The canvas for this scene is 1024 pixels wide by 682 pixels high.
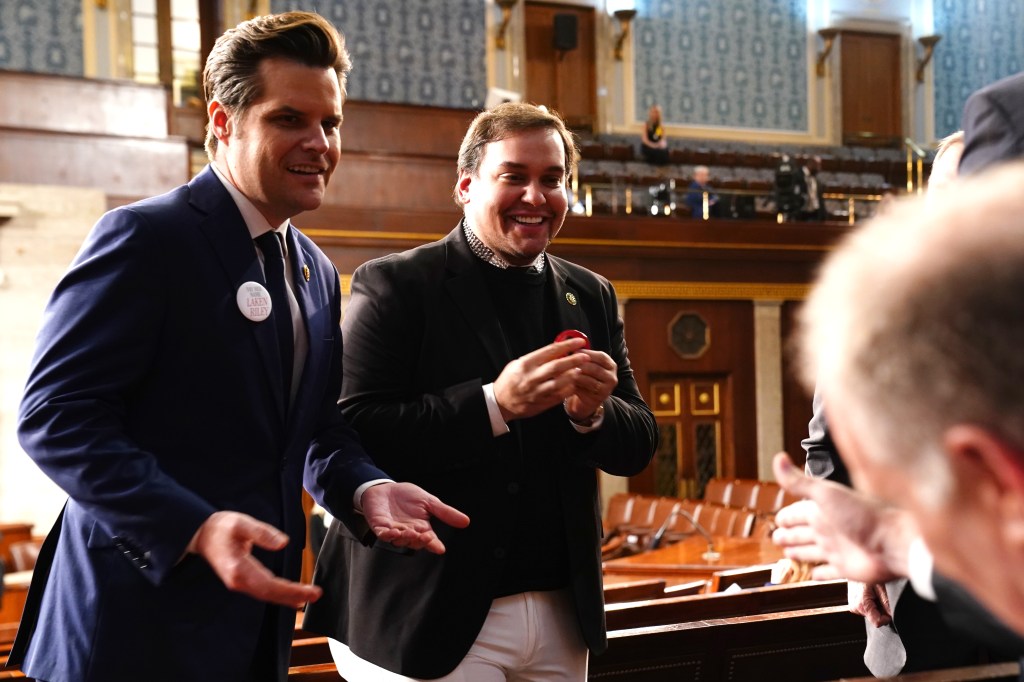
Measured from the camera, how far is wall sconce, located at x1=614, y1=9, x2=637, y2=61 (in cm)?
1505

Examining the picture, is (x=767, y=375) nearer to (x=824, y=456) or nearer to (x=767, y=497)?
(x=767, y=497)

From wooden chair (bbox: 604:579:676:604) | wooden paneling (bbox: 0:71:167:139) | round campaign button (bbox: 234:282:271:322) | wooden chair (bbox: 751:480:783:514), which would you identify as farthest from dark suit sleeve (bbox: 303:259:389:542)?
wooden paneling (bbox: 0:71:167:139)

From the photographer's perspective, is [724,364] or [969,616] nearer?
[969,616]

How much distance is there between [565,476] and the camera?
2.29 m

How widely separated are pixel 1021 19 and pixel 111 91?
45.1 feet

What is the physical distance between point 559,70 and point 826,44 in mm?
4138

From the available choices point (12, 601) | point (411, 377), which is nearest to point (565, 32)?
point (12, 601)

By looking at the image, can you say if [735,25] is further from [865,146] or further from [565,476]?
[565,476]

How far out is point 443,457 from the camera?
2.20 m

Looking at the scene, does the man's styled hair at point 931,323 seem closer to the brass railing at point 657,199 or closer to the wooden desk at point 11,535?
the wooden desk at point 11,535

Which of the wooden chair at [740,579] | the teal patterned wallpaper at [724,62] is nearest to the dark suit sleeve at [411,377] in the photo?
the wooden chair at [740,579]

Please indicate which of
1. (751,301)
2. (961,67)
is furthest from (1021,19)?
(751,301)

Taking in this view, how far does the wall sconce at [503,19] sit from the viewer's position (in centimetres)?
1422

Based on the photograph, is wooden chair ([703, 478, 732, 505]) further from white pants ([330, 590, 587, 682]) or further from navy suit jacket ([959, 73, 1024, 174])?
navy suit jacket ([959, 73, 1024, 174])
